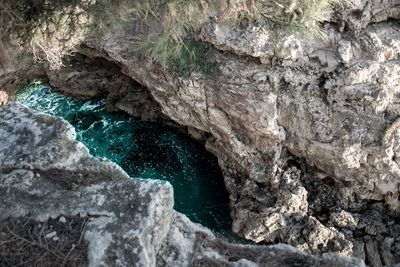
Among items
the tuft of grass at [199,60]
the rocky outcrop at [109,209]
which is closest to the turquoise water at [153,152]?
the tuft of grass at [199,60]

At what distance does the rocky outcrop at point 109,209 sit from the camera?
4727 millimetres

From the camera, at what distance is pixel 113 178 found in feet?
17.7

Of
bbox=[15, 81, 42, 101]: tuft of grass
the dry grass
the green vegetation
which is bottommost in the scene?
bbox=[15, 81, 42, 101]: tuft of grass

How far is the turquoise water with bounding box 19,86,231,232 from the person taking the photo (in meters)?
12.5

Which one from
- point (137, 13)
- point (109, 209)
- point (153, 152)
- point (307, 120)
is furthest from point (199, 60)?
point (109, 209)

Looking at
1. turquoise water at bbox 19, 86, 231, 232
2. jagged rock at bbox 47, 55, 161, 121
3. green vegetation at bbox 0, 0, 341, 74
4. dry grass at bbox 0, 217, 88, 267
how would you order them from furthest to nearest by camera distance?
jagged rock at bbox 47, 55, 161, 121 → turquoise water at bbox 19, 86, 231, 232 → green vegetation at bbox 0, 0, 341, 74 → dry grass at bbox 0, 217, 88, 267

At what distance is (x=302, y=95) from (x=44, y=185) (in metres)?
7.16

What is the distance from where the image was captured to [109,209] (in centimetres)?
496

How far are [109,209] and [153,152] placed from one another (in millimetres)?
8406

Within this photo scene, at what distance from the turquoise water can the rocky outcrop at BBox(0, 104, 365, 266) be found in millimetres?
6941

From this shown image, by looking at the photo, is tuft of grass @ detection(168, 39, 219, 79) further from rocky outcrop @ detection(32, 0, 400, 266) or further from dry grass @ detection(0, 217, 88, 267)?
dry grass @ detection(0, 217, 88, 267)

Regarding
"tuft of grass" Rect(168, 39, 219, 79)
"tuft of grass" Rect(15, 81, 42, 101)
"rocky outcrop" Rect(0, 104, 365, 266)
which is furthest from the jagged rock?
"rocky outcrop" Rect(0, 104, 365, 266)

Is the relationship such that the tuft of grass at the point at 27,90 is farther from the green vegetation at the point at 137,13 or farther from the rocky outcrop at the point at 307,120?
the green vegetation at the point at 137,13

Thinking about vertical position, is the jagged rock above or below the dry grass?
below
